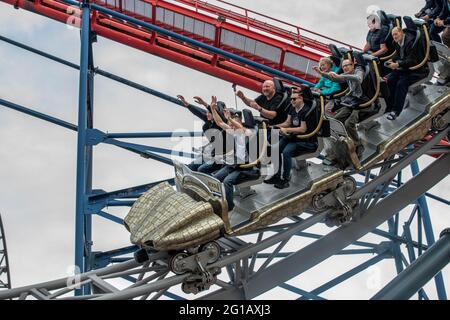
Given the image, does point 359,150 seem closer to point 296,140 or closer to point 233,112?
point 296,140

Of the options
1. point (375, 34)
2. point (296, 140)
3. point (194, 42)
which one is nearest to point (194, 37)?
point (194, 42)

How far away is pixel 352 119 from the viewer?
682 centimetres

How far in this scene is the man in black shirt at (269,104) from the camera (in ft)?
21.9

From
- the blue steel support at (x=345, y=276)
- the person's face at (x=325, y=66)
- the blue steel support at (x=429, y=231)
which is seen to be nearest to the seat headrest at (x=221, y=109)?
the person's face at (x=325, y=66)

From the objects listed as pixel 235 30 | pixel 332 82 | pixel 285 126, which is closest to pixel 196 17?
pixel 235 30

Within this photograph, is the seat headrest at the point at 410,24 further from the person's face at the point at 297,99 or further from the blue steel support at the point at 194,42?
the blue steel support at the point at 194,42

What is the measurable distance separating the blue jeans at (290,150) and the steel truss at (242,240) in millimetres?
371

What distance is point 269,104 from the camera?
6.78 m

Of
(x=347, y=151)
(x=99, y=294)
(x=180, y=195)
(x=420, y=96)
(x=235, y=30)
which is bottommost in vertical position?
(x=99, y=294)

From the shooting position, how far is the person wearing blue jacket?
7176mm

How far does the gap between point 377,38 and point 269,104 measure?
4.40 ft

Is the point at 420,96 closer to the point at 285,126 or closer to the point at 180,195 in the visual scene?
the point at 285,126

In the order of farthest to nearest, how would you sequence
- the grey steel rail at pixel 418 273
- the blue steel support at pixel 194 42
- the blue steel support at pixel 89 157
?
the blue steel support at pixel 89 157 < the blue steel support at pixel 194 42 < the grey steel rail at pixel 418 273
